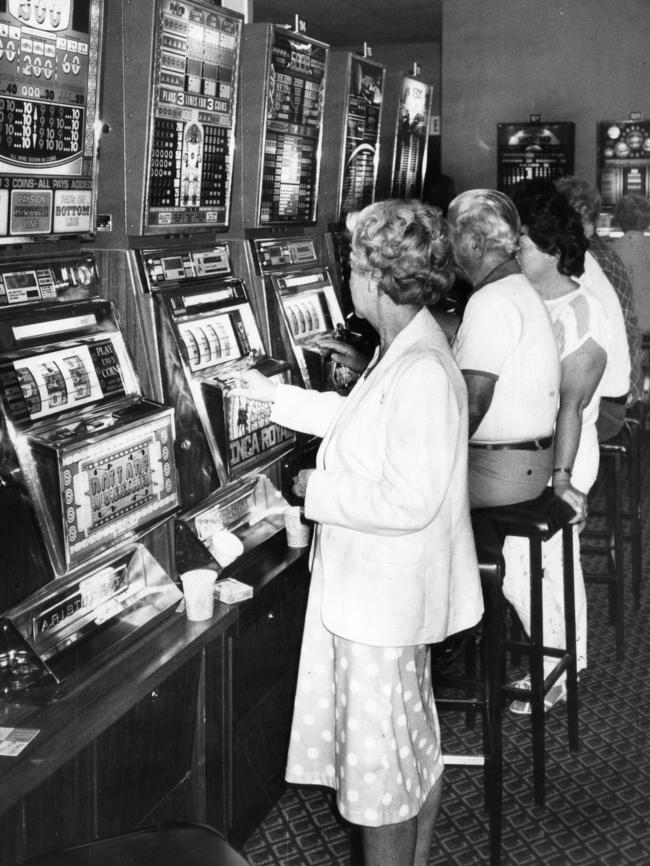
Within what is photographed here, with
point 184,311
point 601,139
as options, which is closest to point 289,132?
point 184,311

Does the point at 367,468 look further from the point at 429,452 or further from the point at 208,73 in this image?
the point at 208,73

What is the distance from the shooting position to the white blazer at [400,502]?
187cm

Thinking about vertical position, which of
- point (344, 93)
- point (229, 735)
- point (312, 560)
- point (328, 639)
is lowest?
point (229, 735)

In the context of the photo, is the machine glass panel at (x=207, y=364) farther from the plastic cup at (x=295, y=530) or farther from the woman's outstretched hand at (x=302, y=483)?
the woman's outstretched hand at (x=302, y=483)

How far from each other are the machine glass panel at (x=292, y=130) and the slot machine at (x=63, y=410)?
1001 mm

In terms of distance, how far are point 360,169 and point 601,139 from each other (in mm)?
4277

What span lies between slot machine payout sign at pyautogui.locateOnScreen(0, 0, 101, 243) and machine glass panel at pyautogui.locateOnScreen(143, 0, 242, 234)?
26 centimetres

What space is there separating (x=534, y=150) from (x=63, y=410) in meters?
6.49

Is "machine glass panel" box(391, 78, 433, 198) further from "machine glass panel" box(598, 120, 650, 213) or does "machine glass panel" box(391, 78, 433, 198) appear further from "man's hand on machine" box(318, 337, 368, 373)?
"machine glass panel" box(598, 120, 650, 213)

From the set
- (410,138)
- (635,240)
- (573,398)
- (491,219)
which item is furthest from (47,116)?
(635,240)

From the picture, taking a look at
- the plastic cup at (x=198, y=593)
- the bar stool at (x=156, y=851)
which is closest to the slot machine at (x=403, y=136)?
the plastic cup at (x=198, y=593)

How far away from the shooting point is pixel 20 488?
6.03ft

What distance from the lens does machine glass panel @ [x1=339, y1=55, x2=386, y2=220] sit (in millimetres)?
3814

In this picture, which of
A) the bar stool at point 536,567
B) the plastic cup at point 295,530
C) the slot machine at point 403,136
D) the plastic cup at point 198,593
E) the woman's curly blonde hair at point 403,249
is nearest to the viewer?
the woman's curly blonde hair at point 403,249
